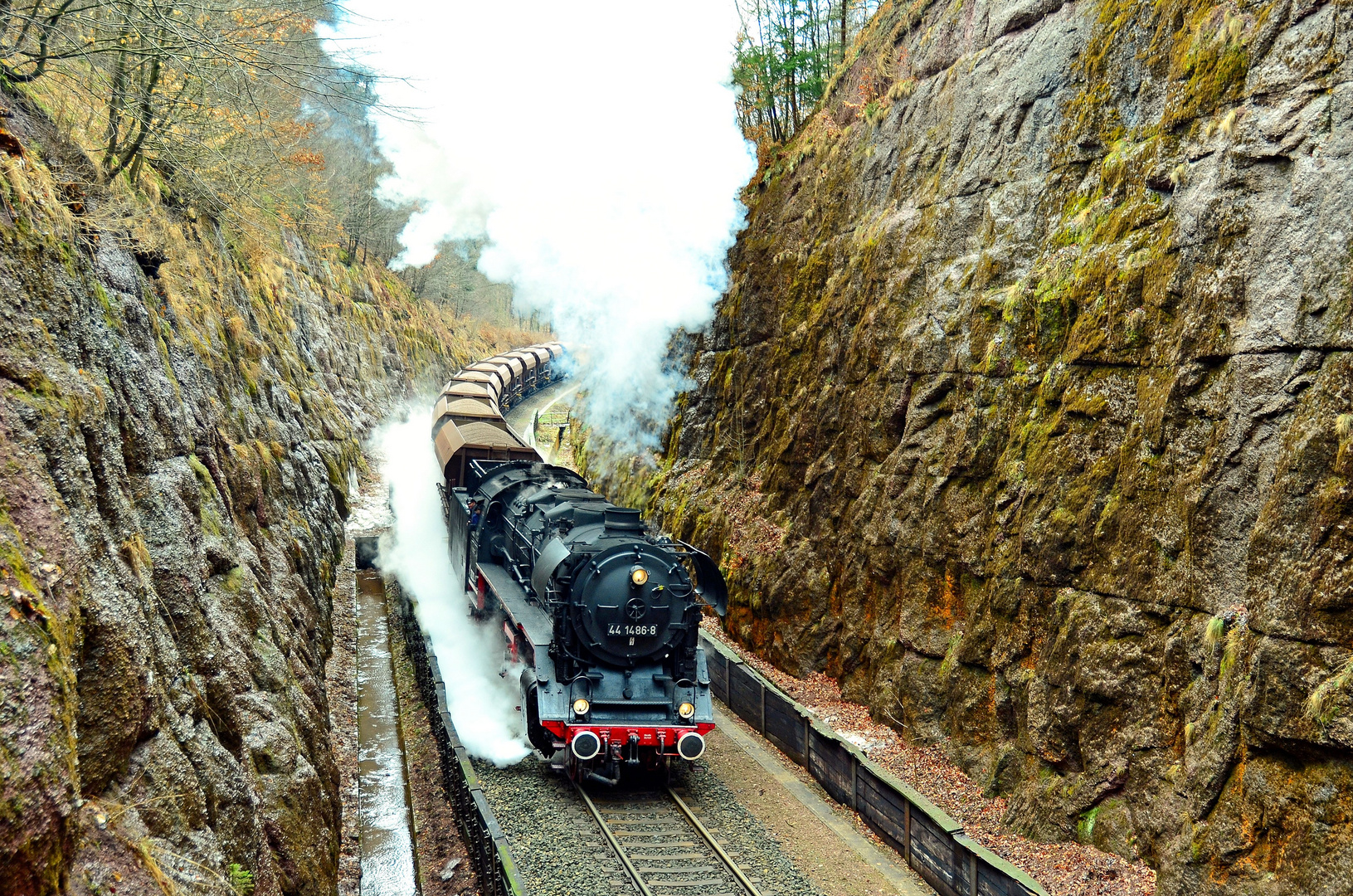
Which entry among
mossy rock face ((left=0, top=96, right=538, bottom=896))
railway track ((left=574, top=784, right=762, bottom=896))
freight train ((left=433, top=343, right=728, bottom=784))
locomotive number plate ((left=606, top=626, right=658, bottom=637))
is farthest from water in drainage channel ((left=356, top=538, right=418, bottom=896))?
locomotive number plate ((left=606, top=626, right=658, bottom=637))

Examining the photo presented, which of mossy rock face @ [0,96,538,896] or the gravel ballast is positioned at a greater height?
mossy rock face @ [0,96,538,896]

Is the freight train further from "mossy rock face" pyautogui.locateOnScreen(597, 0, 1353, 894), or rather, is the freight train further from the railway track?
"mossy rock face" pyautogui.locateOnScreen(597, 0, 1353, 894)

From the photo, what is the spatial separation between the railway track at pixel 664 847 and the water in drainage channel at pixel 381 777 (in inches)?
89.0

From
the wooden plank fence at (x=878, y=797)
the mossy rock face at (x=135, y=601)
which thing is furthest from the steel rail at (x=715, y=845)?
the mossy rock face at (x=135, y=601)

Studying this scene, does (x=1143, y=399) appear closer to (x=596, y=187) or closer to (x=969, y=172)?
(x=969, y=172)

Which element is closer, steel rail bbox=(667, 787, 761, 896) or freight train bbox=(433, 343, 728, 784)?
steel rail bbox=(667, 787, 761, 896)

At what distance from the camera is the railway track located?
31.7 feet

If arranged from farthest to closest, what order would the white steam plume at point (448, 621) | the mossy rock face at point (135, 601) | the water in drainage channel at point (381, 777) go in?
1. the white steam plume at point (448, 621)
2. the water in drainage channel at point (381, 777)
3. the mossy rock face at point (135, 601)

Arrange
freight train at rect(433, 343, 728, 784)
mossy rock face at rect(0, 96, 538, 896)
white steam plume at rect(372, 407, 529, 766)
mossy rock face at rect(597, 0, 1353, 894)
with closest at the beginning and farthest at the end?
mossy rock face at rect(0, 96, 538, 896) < mossy rock face at rect(597, 0, 1353, 894) < freight train at rect(433, 343, 728, 784) < white steam plume at rect(372, 407, 529, 766)

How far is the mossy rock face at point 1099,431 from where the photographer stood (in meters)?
8.08

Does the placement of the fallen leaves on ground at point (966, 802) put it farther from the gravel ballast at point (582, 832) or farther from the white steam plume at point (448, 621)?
the white steam plume at point (448, 621)

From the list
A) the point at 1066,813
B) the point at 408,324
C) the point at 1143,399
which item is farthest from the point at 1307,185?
the point at 408,324

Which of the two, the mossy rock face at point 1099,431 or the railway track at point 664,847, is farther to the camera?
the railway track at point 664,847

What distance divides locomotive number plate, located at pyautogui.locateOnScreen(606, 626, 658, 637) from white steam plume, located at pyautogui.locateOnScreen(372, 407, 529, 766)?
2.59 m
